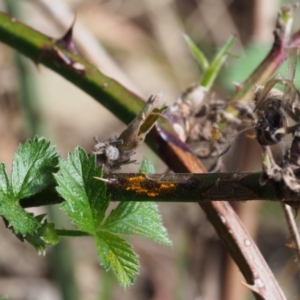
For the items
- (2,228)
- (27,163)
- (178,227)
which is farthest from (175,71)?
(27,163)

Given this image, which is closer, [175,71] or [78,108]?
[78,108]

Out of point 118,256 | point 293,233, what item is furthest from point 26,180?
point 293,233

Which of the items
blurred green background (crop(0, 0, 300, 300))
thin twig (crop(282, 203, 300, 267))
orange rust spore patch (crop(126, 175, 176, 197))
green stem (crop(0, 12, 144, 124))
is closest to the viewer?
orange rust spore patch (crop(126, 175, 176, 197))

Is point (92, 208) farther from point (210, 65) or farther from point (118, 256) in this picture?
point (210, 65)

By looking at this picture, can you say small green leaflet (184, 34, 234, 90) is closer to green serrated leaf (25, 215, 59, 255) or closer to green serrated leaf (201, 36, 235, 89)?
green serrated leaf (201, 36, 235, 89)

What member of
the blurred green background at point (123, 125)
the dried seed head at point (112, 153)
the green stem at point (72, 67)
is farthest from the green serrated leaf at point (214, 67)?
the dried seed head at point (112, 153)

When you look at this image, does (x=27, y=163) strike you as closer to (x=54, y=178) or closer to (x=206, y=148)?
(x=54, y=178)

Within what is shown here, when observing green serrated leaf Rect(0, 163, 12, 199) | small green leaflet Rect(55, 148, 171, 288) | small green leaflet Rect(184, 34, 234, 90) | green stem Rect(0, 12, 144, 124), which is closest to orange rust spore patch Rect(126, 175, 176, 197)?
small green leaflet Rect(55, 148, 171, 288)
